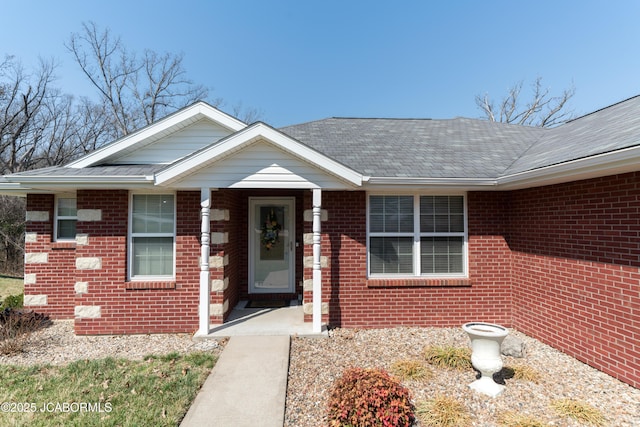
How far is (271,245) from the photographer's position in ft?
27.0

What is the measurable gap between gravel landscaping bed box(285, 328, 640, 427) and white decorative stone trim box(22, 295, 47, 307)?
6.22 metres

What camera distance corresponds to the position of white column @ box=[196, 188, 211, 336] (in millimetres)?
5777

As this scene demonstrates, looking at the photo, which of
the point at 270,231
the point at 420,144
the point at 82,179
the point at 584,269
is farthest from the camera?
the point at 270,231

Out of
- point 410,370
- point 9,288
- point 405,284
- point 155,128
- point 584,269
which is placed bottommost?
point 9,288

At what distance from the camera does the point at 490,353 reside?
4039 mm

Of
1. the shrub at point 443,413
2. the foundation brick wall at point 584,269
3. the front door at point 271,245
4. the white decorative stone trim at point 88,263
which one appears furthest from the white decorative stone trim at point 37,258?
the foundation brick wall at point 584,269

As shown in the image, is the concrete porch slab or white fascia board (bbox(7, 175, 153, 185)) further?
the concrete porch slab

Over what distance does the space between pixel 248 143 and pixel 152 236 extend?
289 centimetres

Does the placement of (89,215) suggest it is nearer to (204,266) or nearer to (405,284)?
(204,266)

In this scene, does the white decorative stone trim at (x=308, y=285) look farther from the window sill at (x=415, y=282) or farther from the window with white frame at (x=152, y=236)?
the window with white frame at (x=152, y=236)

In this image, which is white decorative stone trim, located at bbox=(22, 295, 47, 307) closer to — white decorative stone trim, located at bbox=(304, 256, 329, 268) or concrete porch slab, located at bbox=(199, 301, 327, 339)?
concrete porch slab, located at bbox=(199, 301, 327, 339)

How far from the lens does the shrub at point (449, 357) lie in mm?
4727

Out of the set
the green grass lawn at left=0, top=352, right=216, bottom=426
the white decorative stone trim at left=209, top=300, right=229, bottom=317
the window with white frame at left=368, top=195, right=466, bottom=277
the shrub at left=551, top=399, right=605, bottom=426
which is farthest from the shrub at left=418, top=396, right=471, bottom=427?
the white decorative stone trim at left=209, top=300, right=229, bottom=317

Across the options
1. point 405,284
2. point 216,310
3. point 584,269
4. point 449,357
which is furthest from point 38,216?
point 584,269
